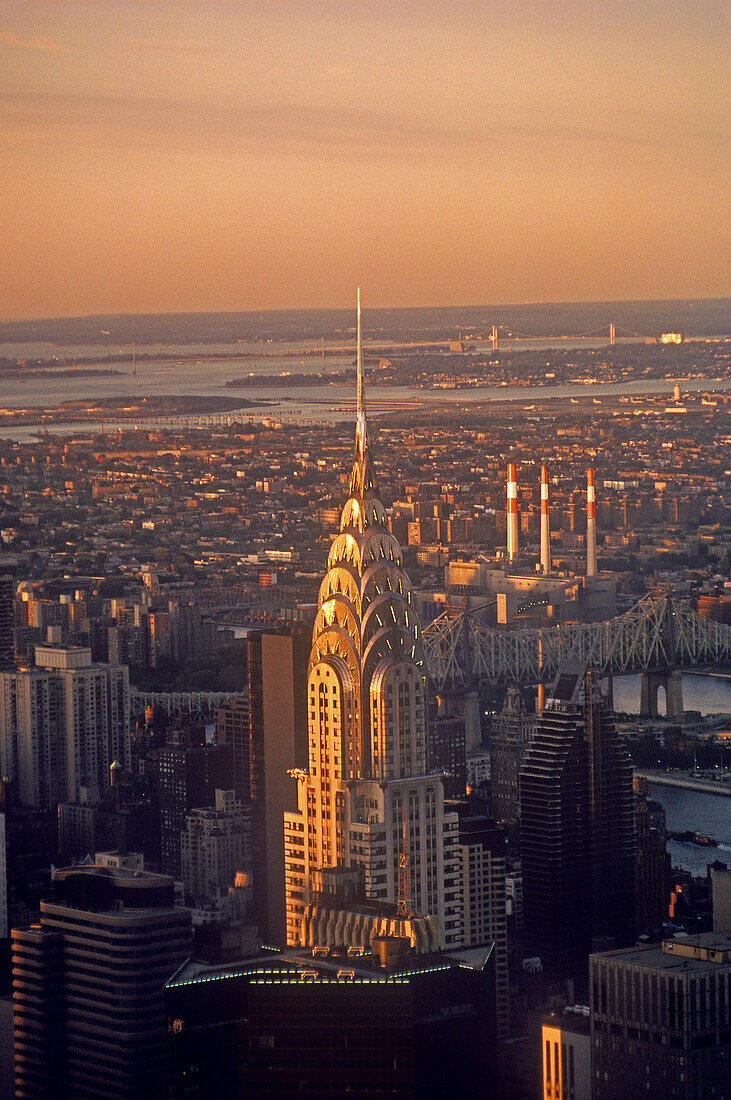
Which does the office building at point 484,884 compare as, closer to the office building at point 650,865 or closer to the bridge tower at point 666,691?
the office building at point 650,865

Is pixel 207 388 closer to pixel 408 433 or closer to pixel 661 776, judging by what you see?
pixel 408 433

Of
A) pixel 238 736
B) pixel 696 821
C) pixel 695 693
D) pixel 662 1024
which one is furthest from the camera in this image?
pixel 695 693

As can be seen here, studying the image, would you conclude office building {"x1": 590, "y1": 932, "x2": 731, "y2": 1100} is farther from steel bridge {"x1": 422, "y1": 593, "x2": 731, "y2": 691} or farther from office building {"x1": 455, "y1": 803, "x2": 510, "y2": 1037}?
steel bridge {"x1": 422, "y1": 593, "x2": 731, "y2": 691}

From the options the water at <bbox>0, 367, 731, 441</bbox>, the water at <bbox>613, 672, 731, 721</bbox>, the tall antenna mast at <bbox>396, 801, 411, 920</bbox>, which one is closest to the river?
the water at <bbox>613, 672, 731, 721</bbox>

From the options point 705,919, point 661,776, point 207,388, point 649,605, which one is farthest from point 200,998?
point 649,605

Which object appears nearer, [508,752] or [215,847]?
[215,847]

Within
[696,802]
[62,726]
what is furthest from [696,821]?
[62,726]

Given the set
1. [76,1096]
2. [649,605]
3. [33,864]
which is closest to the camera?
[76,1096]

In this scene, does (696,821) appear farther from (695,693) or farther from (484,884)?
(695,693)

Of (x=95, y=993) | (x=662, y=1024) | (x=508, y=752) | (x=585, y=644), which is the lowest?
(x=95, y=993)
